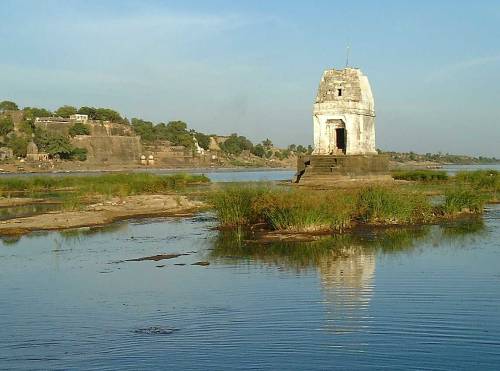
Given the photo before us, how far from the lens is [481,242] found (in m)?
15.7

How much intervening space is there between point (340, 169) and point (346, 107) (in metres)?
4.47

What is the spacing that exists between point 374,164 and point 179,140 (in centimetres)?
9754

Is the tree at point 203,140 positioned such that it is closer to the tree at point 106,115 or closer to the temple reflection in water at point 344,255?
the tree at point 106,115

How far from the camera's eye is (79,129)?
112375mm

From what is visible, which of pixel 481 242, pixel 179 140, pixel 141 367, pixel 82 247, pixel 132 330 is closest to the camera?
pixel 141 367

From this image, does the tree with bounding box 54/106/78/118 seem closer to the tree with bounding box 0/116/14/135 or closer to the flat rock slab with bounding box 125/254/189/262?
the tree with bounding box 0/116/14/135

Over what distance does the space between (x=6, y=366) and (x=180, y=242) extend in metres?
9.91

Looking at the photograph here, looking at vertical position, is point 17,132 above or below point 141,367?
above

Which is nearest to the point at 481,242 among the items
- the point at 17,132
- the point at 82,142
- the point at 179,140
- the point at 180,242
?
the point at 180,242

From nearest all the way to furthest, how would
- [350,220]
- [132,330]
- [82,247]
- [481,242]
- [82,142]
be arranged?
[132,330], [481,242], [82,247], [350,220], [82,142]

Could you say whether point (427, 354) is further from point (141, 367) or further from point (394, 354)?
point (141, 367)

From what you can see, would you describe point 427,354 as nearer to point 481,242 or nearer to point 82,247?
point 481,242

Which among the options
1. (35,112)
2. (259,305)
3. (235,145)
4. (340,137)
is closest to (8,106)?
(35,112)

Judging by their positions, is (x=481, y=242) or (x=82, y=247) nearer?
(x=481, y=242)
